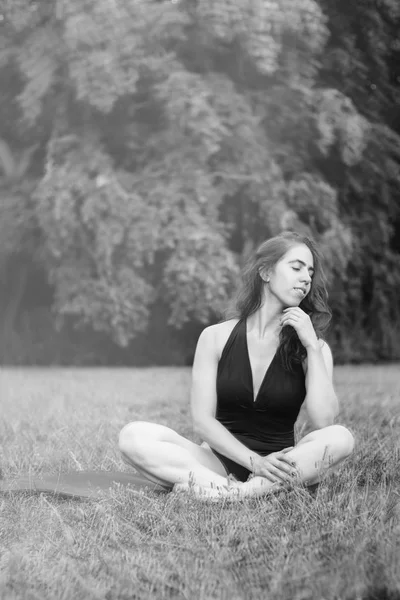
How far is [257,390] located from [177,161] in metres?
9.71

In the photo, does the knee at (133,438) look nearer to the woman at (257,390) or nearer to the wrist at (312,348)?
the woman at (257,390)

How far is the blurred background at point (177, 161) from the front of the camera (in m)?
12.4

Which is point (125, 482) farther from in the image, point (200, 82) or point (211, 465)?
point (200, 82)

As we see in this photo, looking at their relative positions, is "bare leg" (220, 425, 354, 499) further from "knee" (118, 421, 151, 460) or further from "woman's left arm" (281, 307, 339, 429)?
"knee" (118, 421, 151, 460)

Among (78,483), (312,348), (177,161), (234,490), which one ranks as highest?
(312,348)

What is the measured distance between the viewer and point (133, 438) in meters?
3.76

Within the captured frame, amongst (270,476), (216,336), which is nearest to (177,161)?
(216,336)

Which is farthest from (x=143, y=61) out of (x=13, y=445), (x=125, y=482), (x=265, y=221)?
(x=125, y=482)

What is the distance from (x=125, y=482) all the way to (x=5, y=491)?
0.54 meters

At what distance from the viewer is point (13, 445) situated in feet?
16.9

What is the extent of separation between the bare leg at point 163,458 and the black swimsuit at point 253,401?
0.53 ft

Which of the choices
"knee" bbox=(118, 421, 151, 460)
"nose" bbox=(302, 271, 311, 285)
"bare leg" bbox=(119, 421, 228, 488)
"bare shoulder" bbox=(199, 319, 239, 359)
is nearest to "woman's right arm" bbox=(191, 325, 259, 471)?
"bare shoulder" bbox=(199, 319, 239, 359)

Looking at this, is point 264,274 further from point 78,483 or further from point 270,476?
point 78,483

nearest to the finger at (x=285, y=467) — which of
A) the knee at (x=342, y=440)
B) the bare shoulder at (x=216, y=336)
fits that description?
the knee at (x=342, y=440)
